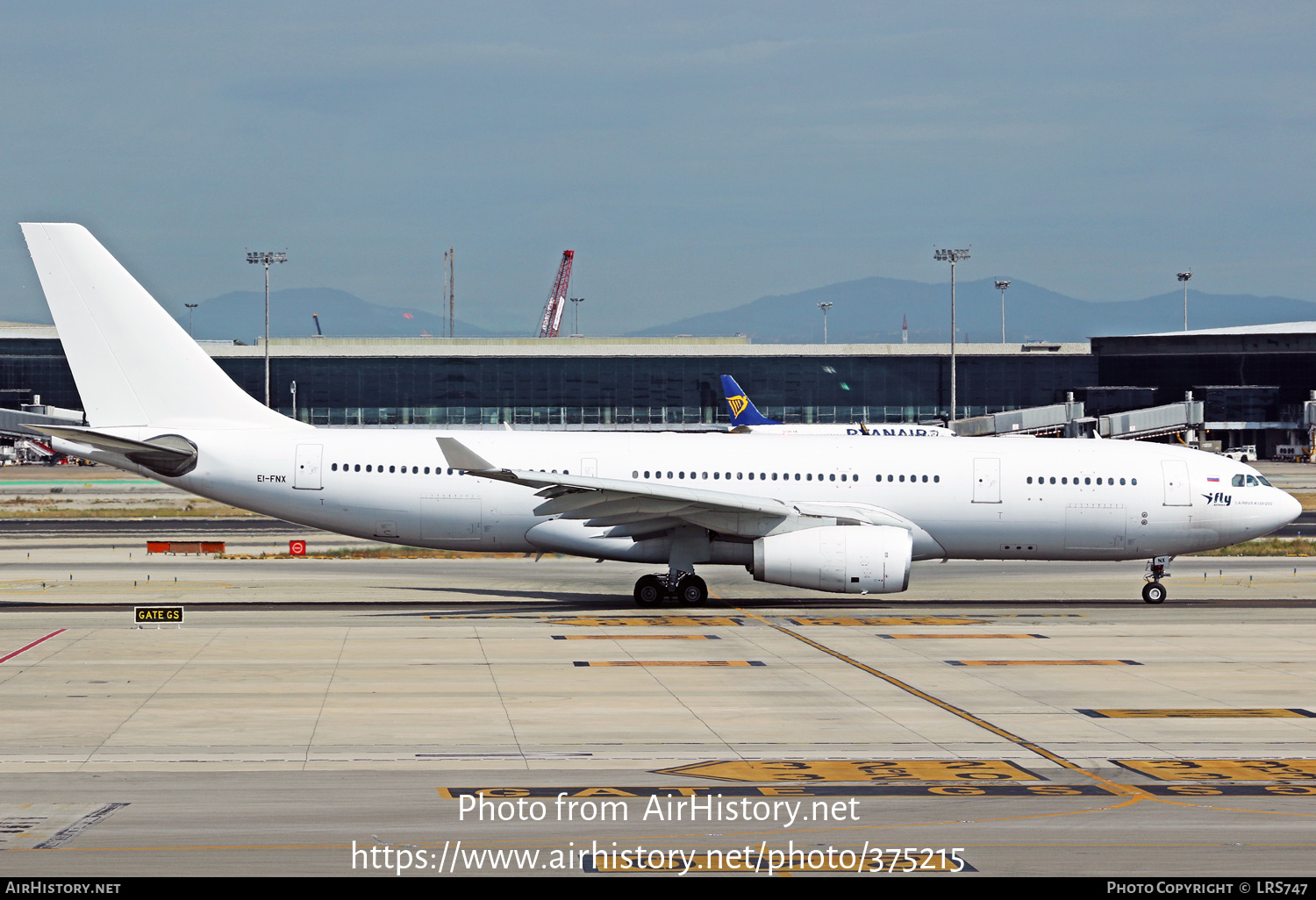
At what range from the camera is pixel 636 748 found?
55.1ft

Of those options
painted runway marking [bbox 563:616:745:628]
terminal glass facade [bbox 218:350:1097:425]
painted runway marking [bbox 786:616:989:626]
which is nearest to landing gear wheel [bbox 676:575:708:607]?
painted runway marking [bbox 563:616:745:628]

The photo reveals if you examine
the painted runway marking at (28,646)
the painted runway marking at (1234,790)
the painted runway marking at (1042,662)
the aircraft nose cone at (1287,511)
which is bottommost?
the painted runway marking at (1042,662)

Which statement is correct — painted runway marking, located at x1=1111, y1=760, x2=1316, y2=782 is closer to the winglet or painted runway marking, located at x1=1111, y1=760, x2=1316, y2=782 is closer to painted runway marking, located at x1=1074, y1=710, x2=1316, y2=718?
painted runway marking, located at x1=1074, y1=710, x2=1316, y2=718

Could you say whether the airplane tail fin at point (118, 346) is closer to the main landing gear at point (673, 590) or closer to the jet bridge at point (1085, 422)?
the main landing gear at point (673, 590)

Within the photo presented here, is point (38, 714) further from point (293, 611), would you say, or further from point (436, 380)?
point (436, 380)

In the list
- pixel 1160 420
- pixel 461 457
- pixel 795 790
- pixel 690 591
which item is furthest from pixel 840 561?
pixel 1160 420

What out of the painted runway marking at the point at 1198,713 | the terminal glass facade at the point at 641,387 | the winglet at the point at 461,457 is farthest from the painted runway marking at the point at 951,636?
the terminal glass facade at the point at 641,387

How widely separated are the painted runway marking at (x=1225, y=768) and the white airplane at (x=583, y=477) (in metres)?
15.9

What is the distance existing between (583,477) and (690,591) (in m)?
3.77

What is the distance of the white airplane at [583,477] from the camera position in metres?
32.5

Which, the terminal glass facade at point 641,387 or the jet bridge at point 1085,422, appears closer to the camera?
the jet bridge at point 1085,422

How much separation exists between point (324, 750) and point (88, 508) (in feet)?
185

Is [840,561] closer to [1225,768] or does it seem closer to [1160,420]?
[1225,768]

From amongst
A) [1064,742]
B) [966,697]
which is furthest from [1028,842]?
[966,697]
